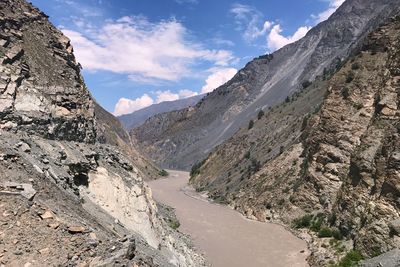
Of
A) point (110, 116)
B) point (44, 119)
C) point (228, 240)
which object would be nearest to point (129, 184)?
point (44, 119)

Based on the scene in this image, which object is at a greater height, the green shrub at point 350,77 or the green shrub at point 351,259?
the green shrub at point 350,77

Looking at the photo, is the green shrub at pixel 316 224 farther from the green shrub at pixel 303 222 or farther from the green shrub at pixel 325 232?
the green shrub at pixel 325 232

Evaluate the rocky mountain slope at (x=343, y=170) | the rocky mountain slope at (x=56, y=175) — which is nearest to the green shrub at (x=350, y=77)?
the rocky mountain slope at (x=343, y=170)

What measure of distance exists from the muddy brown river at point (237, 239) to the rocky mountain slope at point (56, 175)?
527 centimetres

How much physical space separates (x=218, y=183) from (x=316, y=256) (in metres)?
40.9

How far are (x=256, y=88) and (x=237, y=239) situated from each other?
12984 centimetres

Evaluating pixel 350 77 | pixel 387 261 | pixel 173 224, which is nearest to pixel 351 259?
pixel 387 261

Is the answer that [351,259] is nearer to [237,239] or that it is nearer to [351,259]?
[351,259]

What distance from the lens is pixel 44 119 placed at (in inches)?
801

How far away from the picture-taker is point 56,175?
15820mm

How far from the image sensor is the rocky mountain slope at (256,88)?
130 m

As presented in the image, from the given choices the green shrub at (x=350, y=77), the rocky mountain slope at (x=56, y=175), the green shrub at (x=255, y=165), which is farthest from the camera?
the green shrub at (x=255, y=165)

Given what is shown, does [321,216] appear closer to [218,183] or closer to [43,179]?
[43,179]

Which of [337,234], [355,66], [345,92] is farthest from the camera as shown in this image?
[355,66]
